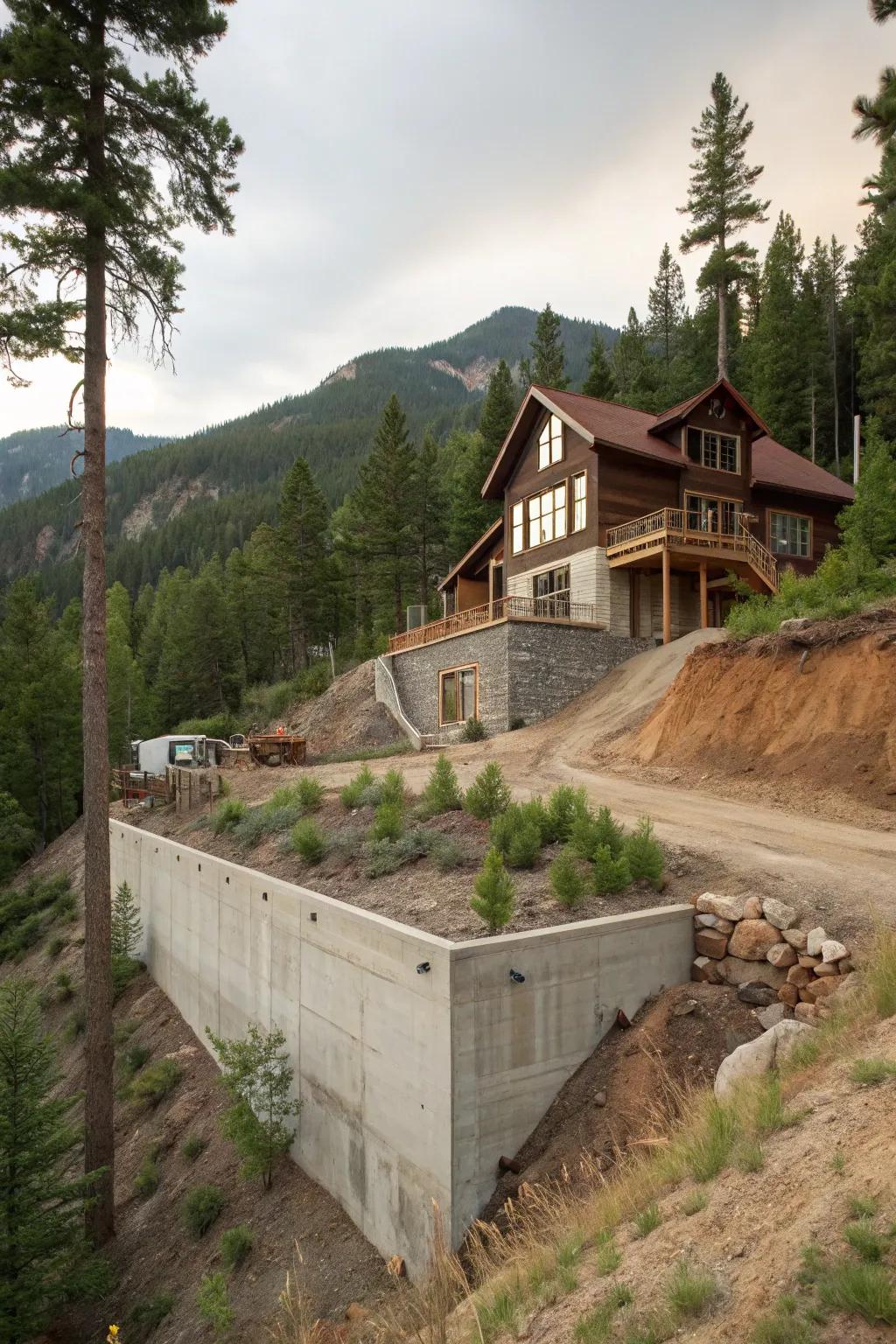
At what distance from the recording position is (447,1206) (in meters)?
6.78

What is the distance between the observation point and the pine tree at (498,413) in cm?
4782

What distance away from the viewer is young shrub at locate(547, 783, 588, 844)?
11.4m

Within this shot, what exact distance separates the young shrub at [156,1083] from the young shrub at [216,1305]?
5.13 metres

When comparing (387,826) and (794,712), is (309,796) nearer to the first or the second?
(387,826)

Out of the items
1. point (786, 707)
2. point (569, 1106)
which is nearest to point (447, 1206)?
point (569, 1106)

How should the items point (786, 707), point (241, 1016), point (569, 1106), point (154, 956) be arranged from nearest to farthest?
point (569, 1106)
point (241, 1016)
point (786, 707)
point (154, 956)

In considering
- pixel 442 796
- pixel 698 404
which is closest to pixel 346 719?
pixel 698 404

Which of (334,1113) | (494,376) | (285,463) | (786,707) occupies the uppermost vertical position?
(285,463)

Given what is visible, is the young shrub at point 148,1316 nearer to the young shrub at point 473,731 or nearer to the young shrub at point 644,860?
the young shrub at point 644,860

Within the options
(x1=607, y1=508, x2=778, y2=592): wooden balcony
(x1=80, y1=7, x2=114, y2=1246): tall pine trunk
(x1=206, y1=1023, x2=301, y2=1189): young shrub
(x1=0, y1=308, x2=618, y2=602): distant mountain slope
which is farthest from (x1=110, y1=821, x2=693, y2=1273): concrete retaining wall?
(x1=0, y1=308, x2=618, y2=602): distant mountain slope

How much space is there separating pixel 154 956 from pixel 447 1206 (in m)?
12.9

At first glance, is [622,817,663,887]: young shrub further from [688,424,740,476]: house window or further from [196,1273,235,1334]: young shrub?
[688,424,740,476]: house window

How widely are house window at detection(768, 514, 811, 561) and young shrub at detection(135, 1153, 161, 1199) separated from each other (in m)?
27.5

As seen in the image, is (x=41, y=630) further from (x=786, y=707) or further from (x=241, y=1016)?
(x=786, y=707)
